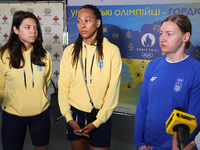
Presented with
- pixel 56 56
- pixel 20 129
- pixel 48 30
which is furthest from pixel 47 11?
pixel 20 129

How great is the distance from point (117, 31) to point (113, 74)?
7.56 ft

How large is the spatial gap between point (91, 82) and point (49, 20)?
3315mm

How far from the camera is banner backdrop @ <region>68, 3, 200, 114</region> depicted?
3645 mm

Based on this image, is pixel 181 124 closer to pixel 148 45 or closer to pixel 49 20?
pixel 148 45

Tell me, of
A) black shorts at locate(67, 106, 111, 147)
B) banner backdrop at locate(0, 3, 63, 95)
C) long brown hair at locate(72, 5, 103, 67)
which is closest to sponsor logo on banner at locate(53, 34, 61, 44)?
banner backdrop at locate(0, 3, 63, 95)

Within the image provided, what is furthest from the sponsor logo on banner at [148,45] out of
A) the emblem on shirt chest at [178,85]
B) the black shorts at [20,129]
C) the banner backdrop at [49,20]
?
the emblem on shirt chest at [178,85]

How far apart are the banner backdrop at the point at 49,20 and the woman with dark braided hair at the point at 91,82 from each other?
291cm

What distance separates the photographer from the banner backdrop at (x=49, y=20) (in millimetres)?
4625

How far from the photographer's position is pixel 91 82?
5.99ft

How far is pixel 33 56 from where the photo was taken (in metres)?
2.02

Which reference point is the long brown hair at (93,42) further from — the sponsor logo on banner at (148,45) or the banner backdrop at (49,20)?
the banner backdrop at (49,20)

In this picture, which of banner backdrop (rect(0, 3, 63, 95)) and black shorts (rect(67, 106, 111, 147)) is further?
banner backdrop (rect(0, 3, 63, 95))

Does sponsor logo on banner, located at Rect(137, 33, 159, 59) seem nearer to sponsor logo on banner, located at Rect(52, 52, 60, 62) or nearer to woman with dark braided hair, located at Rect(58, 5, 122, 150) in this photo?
sponsor logo on banner, located at Rect(52, 52, 60, 62)

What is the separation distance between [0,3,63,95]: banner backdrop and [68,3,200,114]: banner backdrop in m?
0.53
